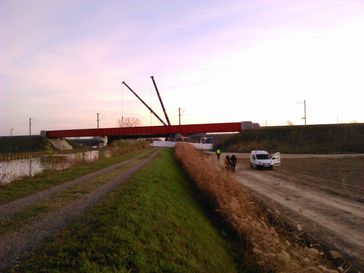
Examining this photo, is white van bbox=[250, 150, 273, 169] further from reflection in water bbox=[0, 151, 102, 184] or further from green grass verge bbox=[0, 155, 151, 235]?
green grass verge bbox=[0, 155, 151, 235]

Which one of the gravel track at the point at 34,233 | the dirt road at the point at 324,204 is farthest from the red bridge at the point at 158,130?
the gravel track at the point at 34,233

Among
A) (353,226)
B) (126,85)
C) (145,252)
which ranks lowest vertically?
(353,226)

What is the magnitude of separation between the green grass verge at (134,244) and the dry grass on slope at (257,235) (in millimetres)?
709

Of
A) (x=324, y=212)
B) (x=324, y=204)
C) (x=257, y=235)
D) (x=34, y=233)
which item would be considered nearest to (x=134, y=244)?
(x=34, y=233)

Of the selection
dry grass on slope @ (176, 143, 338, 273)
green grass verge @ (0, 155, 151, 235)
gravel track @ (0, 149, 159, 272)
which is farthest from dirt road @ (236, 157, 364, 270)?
green grass verge @ (0, 155, 151, 235)

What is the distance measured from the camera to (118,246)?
7457 millimetres

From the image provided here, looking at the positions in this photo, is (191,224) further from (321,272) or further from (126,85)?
(126,85)

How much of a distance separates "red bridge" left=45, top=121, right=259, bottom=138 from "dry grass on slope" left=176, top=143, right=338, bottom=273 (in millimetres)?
77428

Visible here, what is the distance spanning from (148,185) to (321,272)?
964 cm

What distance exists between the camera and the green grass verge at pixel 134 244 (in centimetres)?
661

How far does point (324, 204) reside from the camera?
63.9 feet

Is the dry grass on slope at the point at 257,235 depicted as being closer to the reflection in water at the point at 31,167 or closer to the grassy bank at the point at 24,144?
the reflection in water at the point at 31,167

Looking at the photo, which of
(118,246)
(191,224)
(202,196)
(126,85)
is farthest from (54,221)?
(126,85)

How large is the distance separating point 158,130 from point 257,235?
95209mm
